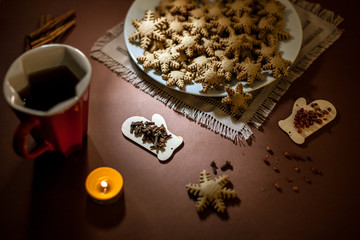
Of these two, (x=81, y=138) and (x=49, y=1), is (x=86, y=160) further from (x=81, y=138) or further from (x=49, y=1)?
(x=49, y=1)

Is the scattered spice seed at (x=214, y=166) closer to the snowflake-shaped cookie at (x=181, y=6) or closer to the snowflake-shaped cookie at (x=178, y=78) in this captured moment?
the snowflake-shaped cookie at (x=178, y=78)

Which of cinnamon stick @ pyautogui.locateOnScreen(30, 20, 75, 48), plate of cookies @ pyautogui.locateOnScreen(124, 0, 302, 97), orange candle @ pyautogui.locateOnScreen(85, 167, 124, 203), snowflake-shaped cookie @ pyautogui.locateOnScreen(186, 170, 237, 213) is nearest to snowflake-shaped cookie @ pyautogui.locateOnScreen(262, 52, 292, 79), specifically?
plate of cookies @ pyautogui.locateOnScreen(124, 0, 302, 97)

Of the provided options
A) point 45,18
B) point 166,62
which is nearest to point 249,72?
point 166,62

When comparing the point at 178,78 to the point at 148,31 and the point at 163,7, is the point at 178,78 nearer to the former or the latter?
the point at 148,31

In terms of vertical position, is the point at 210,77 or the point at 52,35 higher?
the point at 210,77

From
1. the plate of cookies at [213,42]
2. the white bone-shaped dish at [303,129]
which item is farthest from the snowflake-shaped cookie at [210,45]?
the white bone-shaped dish at [303,129]

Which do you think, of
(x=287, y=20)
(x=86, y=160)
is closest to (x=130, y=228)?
(x=86, y=160)
